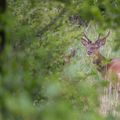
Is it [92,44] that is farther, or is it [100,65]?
[92,44]

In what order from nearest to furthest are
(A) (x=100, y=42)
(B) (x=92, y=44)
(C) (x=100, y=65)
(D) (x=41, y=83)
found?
(D) (x=41, y=83)
(C) (x=100, y=65)
(A) (x=100, y=42)
(B) (x=92, y=44)

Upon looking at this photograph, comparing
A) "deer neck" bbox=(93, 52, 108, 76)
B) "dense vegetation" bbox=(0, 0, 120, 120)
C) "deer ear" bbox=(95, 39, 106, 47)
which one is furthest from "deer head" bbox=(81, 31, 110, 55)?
"dense vegetation" bbox=(0, 0, 120, 120)


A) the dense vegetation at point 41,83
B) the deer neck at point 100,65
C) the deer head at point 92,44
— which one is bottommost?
the deer head at point 92,44

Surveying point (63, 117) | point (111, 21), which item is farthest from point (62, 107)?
point (111, 21)

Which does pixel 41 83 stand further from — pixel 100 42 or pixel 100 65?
pixel 100 42

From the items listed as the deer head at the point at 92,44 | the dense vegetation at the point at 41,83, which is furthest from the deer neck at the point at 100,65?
the dense vegetation at the point at 41,83

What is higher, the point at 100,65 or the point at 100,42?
the point at 100,65

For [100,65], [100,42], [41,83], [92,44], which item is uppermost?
[41,83]

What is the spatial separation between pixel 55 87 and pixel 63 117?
3.3 inches

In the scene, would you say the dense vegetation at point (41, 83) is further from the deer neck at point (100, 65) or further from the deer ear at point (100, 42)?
the deer ear at point (100, 42)

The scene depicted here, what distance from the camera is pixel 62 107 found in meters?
1.11

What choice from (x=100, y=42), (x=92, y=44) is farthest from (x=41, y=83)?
(x=92, y=44)

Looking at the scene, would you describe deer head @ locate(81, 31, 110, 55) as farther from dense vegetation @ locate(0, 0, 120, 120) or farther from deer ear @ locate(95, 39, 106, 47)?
dense vegetation @ locate(0, 0, 120, 120)

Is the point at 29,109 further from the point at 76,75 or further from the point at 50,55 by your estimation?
the point at 50,55
